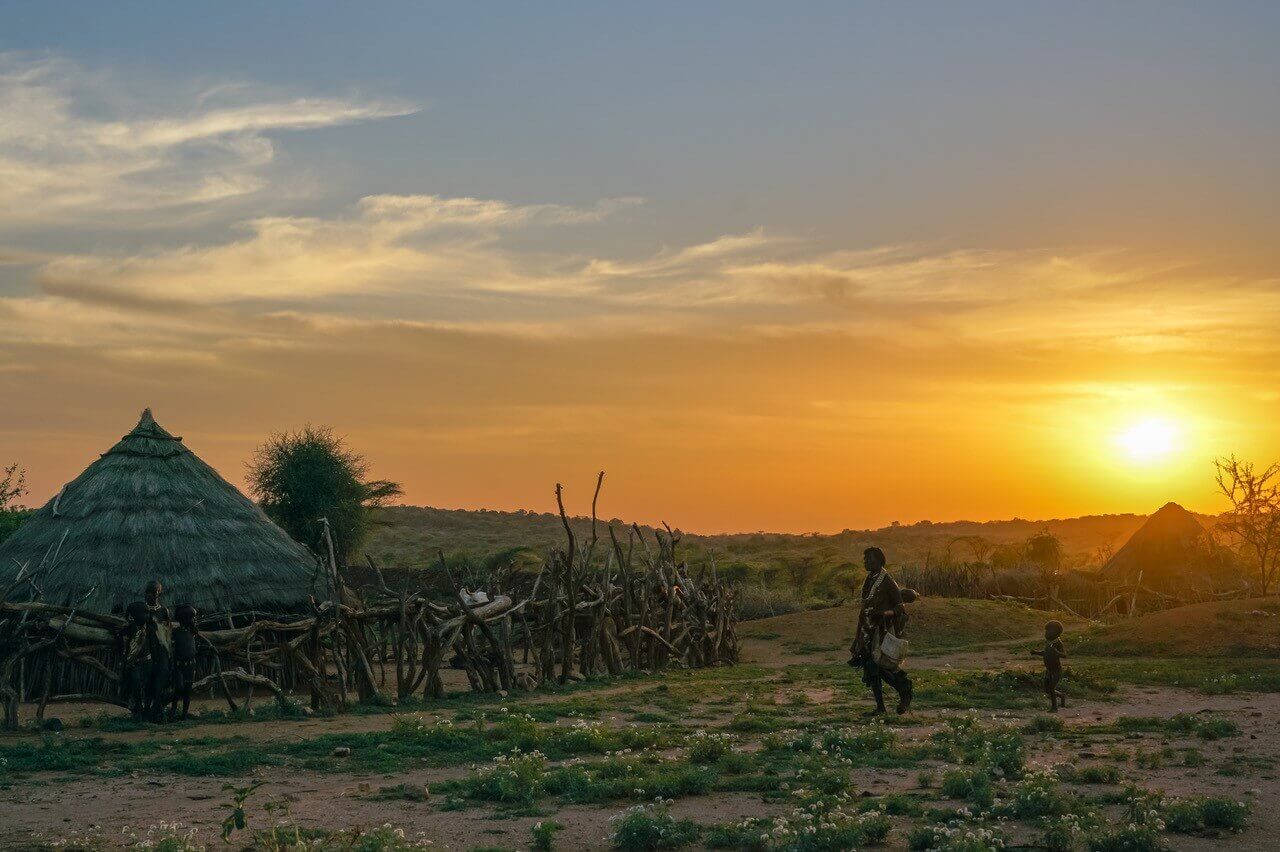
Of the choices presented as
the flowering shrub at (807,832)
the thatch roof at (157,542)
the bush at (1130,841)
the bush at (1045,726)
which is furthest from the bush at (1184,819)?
the thatch roof at (157,542)

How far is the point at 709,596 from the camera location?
26.9 meters

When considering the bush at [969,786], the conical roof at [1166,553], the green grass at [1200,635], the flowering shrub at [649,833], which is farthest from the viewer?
the conical roof at [1166,553]

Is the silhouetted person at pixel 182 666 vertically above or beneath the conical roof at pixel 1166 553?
beneath

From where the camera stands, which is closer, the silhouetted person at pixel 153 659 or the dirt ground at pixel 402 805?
the dirt ground at pixel 402 805

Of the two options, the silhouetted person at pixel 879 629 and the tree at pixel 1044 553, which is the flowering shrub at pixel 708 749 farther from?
the tree at pixel 1044 553

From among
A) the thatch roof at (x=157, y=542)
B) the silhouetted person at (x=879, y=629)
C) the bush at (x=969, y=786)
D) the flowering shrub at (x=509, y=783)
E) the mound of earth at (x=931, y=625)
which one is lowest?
the mound of earth at (x=931, y=625)

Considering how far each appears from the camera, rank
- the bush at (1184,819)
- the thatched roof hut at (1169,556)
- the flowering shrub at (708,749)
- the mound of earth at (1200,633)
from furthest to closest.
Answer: the thatched roof hut at (1169,556)
the mound of earth at (1200,633)
the flowering shrub at (708,749)
the bush at (1184,819)

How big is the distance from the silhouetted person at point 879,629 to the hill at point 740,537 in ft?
128

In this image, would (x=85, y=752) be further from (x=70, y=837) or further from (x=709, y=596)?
(x=709, y=596)

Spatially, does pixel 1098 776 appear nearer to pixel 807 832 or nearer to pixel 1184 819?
pixel 1184 819

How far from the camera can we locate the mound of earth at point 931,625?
3104cm

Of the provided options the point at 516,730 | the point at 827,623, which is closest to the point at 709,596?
the point at 827,623

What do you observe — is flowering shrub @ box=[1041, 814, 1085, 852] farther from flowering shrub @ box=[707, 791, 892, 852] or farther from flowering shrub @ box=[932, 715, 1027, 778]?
flowering shrub @ box=[932, 715, 1027, 778]

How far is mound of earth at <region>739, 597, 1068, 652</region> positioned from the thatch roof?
14.1 meters
